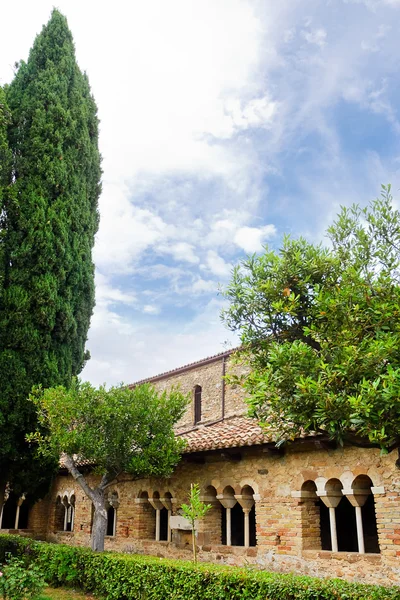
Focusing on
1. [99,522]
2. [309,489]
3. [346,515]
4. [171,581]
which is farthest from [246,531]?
[346,515]

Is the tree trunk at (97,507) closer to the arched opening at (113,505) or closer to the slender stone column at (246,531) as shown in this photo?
the arched opening at (113,505)

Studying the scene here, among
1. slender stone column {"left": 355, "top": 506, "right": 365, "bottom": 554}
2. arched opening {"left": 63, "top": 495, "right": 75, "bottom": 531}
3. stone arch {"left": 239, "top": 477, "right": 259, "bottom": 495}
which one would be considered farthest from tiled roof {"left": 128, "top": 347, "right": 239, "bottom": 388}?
slender stone column {"left": 355, "top": 506, "right": 365, "bottom": 554}

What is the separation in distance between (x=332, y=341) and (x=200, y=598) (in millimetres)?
4608

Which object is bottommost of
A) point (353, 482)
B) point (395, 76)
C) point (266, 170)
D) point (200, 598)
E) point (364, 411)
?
point (200, 598)

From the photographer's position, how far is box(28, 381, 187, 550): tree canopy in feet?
36.3

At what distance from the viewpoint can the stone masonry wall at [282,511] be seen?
8367 millimetres

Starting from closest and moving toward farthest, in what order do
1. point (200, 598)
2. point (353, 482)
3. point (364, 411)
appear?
point (364, 411)
point (200, 598)
point (353, 482)

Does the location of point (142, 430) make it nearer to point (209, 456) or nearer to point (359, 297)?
point (209, 456)

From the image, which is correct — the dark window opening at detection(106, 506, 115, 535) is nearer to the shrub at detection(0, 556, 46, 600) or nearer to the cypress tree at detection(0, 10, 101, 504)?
the cypress tree at detection(0, 10, 101, 504)

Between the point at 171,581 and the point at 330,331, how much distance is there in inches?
201

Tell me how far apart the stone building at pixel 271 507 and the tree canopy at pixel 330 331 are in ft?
4.05

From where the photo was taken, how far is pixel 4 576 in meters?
8.05

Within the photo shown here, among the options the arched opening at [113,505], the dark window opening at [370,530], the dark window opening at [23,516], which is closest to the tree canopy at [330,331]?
the dark window opening at [370,530]

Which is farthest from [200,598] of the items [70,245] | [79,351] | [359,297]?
[70,245]
